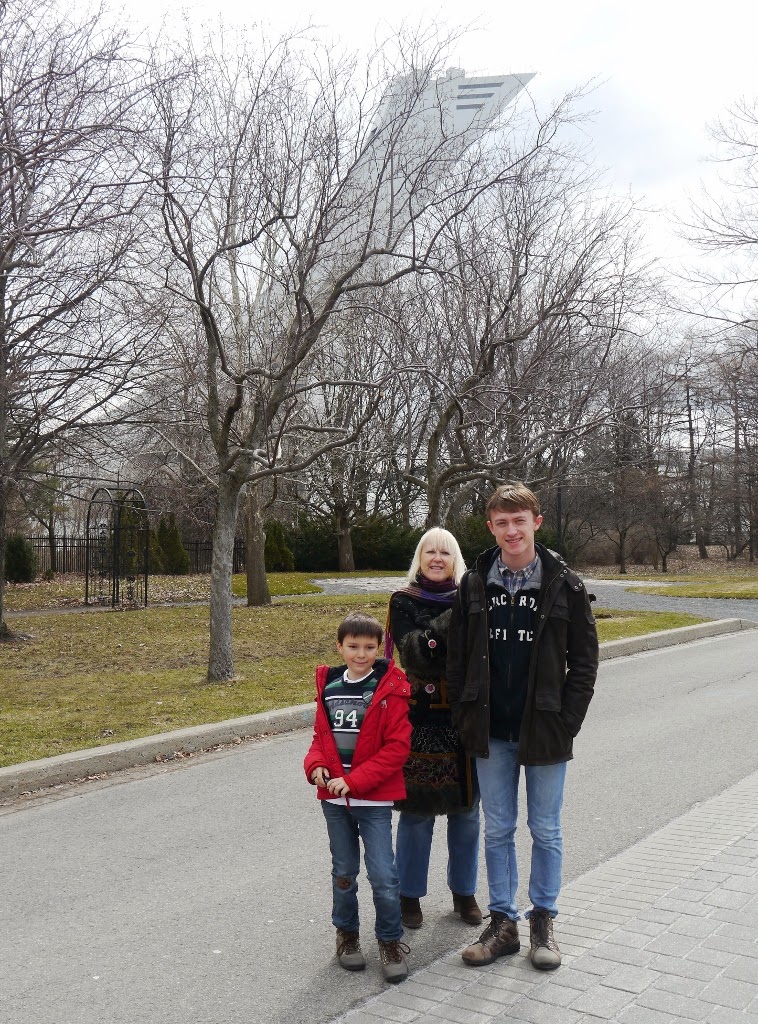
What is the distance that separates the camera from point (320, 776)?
3.79 m

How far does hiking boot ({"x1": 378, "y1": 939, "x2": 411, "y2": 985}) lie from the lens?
370 cm

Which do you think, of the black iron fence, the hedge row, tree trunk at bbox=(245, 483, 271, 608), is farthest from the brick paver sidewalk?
the hedge row

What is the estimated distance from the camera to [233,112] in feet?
38.2

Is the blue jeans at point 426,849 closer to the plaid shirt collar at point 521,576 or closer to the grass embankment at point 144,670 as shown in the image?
the plaid shirt collar at point 521,576

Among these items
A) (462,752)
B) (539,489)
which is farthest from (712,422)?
(462,752)

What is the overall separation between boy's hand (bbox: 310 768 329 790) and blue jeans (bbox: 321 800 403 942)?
0.46 ft

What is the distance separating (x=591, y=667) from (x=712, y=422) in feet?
171

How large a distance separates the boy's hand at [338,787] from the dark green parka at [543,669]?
0.52 metres

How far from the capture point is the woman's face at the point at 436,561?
14.0ft

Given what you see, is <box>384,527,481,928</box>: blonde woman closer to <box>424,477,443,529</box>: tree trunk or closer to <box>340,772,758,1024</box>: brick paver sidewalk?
<box>340,772,758,1024</box>: brick paver sidewalk

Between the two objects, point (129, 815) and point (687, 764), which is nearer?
point (129, 815)

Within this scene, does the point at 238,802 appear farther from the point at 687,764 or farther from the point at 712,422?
the point at 712,422

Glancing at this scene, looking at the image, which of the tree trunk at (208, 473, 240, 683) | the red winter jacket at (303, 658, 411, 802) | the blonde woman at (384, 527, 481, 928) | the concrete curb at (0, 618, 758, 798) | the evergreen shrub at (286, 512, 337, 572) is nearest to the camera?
the red winter jacket at (303, 658, 411, 802)

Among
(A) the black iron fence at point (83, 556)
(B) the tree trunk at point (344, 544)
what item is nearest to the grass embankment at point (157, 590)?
(A) the black iron fence at point (83, 556)
